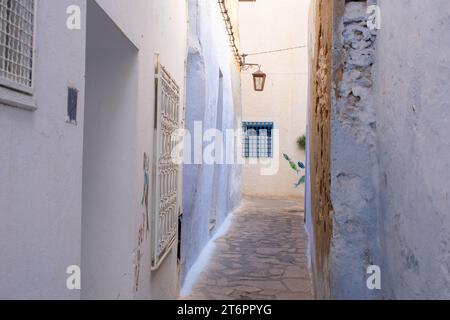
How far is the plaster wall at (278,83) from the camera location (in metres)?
17.5

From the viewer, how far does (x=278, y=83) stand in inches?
701

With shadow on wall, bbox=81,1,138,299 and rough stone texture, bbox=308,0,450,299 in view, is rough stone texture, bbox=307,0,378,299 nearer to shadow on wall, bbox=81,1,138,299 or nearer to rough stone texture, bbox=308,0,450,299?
rough stone texture, bbox=308,0,450,299

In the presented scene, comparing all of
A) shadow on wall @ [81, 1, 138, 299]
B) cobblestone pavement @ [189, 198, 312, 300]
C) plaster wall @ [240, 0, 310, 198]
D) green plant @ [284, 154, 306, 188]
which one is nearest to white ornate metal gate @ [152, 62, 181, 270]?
shadow on wall @ [81, 1, 138, 299]

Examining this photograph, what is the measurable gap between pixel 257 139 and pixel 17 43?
1599 centimetres

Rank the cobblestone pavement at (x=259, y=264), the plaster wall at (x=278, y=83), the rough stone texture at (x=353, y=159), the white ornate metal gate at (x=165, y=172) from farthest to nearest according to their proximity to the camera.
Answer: the plaster wall at (x=278, y=83), the cobblestone pavement at (x=259, y=264), the white ornate metal gate at (x=165, y=172), the rough stone texture at (x=353, y=159)

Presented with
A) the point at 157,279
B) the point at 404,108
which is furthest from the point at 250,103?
the point at 404,108

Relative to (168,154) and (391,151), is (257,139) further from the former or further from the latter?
(391,151)

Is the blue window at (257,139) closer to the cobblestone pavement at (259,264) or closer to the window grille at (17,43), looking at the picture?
the cobblestone pavement at (259,264)

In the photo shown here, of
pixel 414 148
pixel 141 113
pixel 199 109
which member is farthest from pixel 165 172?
pixel 199 109

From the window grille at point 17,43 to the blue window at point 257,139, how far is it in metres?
15.5

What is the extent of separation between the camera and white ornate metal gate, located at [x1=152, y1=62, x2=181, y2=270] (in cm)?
377

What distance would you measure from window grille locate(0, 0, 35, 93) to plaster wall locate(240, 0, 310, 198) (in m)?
15.7

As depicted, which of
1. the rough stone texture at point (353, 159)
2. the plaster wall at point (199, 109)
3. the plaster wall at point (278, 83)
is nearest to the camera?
the rough stone texture at point (353, 159)

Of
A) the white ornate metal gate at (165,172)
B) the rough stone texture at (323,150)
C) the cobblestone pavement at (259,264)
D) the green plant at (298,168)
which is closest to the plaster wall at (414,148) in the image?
the rough stone texture at (323,150)
